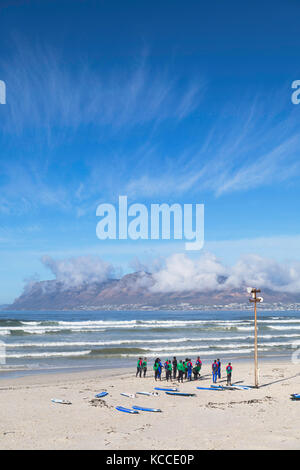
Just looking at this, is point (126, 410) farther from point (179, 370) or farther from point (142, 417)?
point (179, 370)

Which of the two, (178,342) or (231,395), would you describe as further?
(178,342)

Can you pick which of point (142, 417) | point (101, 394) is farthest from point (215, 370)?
point (142, 417)

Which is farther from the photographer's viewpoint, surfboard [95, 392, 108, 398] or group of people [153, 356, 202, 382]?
group of people [153, 356, 202, 382]

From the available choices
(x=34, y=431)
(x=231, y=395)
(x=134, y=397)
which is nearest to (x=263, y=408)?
(x=231, y=395)

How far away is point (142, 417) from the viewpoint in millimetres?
14336

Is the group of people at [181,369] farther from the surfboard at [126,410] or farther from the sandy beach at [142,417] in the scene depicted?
the surfboard at [126,410]

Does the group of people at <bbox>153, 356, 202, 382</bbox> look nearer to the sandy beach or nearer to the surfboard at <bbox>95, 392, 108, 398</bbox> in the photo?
the sandy beach

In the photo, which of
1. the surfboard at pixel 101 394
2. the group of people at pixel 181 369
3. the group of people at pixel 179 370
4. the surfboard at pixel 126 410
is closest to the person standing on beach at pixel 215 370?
the group of people at pixel 181 369

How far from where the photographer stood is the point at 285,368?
90.0 feet

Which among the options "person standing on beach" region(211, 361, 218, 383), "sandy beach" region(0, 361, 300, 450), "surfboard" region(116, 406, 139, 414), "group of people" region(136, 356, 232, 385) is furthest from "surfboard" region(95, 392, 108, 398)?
"person standing on beach" region(211, 361, 218, 383)

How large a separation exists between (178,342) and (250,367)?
1744 cm

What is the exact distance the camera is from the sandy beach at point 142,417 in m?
11.0

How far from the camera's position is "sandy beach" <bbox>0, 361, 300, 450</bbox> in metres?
11.0
